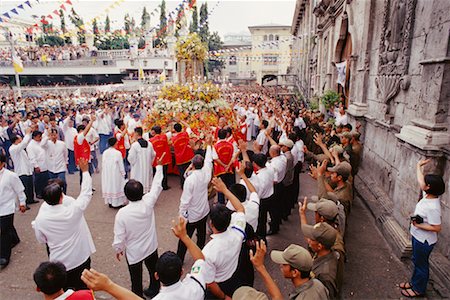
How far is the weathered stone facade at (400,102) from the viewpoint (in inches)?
179

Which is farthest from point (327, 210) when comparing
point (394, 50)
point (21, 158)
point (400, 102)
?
point (21, 158)

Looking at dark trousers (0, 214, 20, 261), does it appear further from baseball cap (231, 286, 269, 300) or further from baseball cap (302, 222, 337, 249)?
baseball cap (302, 222, 337, 249)

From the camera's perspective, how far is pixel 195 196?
486 centimetres

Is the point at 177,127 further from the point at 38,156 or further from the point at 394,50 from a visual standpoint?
the point at 394,50

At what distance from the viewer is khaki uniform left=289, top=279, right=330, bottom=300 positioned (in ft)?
7.97

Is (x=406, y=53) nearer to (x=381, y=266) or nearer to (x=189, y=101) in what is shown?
(x=381, y=266)

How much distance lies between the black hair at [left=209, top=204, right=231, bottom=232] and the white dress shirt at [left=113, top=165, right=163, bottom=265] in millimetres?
1148

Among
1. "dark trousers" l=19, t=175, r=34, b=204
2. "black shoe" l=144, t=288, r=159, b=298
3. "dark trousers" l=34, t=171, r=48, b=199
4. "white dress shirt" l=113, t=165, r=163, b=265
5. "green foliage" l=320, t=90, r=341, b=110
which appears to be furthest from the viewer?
"green foliage" l=320, t=90, r=341, b=110

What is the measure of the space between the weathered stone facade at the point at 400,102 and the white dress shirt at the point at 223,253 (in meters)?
3.08

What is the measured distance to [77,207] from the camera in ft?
12.6

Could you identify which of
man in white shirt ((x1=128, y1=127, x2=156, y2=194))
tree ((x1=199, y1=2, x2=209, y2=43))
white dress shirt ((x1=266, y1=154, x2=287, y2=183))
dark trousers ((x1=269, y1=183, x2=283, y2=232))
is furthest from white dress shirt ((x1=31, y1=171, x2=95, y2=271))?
tree ((x1=199, y1=2, x2=209, y2=43))

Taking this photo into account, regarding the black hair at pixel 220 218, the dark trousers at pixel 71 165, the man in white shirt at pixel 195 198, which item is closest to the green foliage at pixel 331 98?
the man in white shirt at pixel 195 198

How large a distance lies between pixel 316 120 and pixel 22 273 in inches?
358

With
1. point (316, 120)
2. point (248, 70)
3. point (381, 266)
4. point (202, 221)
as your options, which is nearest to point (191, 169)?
point (202, 221)
